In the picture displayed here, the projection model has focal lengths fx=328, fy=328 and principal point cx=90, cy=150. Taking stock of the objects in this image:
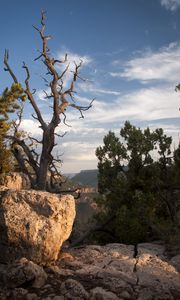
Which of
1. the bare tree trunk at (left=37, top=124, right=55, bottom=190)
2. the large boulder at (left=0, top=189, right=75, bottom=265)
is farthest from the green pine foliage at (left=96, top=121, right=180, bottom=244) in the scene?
the large boulder at (left=0, top=189, right=75, bottom=265)

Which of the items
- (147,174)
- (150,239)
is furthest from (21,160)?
(150,239)

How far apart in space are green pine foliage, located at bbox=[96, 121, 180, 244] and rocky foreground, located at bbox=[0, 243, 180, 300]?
16.1ft

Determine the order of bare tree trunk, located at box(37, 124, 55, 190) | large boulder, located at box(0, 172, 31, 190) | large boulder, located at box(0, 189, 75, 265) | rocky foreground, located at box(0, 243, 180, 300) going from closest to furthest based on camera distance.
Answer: rocky foreground, located at box(0, 243, 180, 300) < large boulder, located at box(0, 189, 75, 265) < large boulder, located at box(0, 172, 31, 190) < bare tree trunk, located at box(37, 124, 55, 190)

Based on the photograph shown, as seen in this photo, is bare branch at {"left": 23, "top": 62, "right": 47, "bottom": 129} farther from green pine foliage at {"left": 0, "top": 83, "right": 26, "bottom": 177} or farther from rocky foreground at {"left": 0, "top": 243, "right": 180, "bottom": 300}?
rocky foreground at {"left": 0, "top": 243, "right": 180, "bottom": 300}

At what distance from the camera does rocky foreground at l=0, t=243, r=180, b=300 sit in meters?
8.52

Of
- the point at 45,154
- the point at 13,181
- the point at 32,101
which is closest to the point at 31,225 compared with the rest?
the point at 13,181

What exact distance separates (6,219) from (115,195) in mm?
8560

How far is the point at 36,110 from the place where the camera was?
18.7m

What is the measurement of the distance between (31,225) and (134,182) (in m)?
8.78

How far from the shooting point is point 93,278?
9414 mm

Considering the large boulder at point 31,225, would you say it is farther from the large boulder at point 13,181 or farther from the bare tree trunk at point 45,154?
the bare tree trunk at point 45,154

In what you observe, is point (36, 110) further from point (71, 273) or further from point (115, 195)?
point (71, 273)

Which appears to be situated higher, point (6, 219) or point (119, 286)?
point (6, 219)

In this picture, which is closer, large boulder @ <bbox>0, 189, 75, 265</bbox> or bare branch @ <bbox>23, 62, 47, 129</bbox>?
large boulder @ <bbox>0, 189, 75, 265</bbox>
